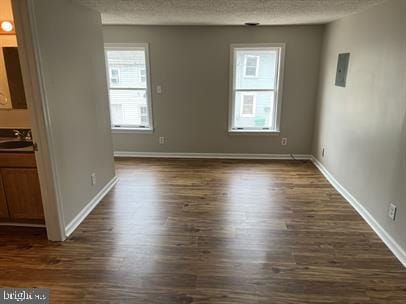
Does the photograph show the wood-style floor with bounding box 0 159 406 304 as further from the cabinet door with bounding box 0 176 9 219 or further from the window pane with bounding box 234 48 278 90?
the window pane with bounding box 234 48 278 90

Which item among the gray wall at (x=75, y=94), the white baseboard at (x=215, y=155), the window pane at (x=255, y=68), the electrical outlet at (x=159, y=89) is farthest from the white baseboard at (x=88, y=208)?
the window pane at (x=255, y=68)

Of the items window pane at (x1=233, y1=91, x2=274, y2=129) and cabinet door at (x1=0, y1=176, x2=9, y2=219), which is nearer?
cabinet door at (x1=0, y1=176, x2=9, y2=219)

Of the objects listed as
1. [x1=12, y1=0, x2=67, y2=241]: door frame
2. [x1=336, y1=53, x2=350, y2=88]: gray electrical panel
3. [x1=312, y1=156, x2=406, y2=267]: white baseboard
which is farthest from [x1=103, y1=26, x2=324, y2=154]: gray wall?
[x1=12, y1=0, x2=67, y2=241]: door frame

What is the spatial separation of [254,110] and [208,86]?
914 mm

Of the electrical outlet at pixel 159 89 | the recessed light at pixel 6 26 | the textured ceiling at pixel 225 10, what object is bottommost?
the electrical outlet at pixel 159 89

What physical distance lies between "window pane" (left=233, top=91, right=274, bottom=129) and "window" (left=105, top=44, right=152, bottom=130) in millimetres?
1573

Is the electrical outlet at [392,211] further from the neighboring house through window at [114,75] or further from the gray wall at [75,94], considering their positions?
the neighboring house through window at [114,75]

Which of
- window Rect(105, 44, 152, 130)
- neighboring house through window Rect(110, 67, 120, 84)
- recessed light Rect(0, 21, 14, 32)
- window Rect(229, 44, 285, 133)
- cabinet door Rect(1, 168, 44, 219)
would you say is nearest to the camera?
cabinet door Rect(1, 168, 44, 219)

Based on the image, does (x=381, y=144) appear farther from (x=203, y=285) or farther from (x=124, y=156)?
(x=124, y=156)

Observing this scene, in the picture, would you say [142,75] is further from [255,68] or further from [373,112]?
[373,112]

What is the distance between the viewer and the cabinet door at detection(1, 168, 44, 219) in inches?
104

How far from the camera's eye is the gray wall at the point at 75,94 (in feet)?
8.04

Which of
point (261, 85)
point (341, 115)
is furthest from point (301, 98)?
point (341, 115)

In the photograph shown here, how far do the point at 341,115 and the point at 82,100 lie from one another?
126 inches
